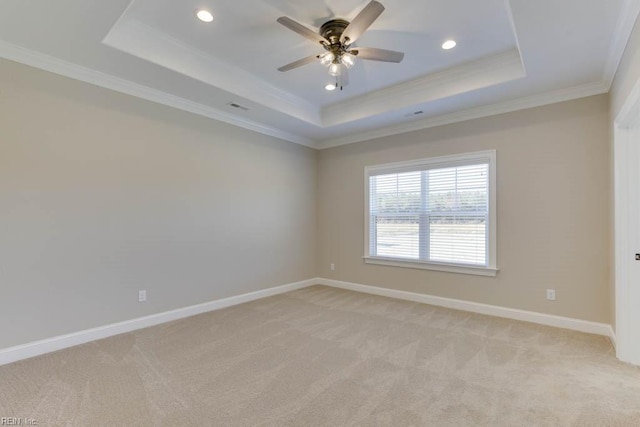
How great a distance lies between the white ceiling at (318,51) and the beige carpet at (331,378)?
268 centimetres

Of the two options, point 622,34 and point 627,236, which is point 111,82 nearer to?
point 622,34

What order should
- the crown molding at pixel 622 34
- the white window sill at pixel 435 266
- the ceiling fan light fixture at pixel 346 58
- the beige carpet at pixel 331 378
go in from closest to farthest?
the beige carpet at pixel 331 378
the crown molding at pixel 622 34
the ceiling fan light fixture at pixel 346 58
the white window sill at pixel 435 266

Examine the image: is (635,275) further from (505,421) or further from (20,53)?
(20,53)

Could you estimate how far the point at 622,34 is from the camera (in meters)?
2.37

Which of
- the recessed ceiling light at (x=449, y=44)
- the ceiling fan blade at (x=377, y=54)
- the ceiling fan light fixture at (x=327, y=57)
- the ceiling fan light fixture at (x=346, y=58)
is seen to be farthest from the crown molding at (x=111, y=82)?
the recessed ceiling light at (x=449, y=44)

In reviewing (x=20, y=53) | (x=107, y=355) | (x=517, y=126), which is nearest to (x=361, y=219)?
(x=517, y=126)

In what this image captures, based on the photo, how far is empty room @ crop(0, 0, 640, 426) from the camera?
87.4 inches

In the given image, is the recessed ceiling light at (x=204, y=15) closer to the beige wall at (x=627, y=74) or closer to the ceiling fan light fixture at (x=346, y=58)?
the ceiling fan light fixture at (x=346, y=58)

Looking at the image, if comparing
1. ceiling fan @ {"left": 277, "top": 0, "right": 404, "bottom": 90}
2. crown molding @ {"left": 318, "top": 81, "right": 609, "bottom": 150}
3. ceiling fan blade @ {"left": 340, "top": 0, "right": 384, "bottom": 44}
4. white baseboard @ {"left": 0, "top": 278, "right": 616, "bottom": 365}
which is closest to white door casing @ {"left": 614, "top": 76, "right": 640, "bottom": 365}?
white baseboard @ {"left": 0, "top": 278, "right": 616, "bottom": 365}

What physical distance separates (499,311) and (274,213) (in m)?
3.49

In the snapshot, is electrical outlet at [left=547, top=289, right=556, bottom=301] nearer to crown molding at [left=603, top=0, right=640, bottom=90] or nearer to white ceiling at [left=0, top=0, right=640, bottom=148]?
white ceiling at [left=0, top=0, right=640, bottom=148]

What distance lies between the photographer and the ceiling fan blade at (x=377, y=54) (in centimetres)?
258

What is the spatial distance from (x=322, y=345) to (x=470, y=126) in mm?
3402

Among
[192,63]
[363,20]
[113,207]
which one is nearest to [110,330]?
[113,207]
